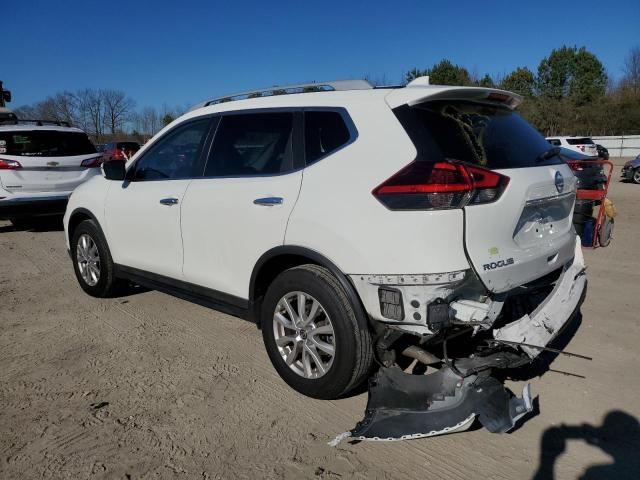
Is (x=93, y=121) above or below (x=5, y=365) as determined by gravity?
above

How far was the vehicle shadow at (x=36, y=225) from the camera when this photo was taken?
9.75m

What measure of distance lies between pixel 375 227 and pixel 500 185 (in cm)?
69

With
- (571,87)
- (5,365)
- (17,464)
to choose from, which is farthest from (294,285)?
(571,87)

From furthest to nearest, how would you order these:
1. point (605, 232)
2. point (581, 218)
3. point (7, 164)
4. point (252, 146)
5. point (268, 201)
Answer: point (7, 164) < point (581, 218) < point (605, 232) < point (252, 146) < point (268, 201)

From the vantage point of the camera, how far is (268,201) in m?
3.17

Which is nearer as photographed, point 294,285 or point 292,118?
point 294,285

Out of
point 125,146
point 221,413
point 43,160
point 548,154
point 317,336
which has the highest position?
point 125,146

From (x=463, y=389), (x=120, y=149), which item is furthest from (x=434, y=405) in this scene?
(x=120, y=149)

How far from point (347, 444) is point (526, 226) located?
5.17 ft

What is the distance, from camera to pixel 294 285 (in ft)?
9.95

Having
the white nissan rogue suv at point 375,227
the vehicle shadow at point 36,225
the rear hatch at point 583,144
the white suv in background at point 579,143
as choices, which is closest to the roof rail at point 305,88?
the white nissan rogue suv at point 375,227

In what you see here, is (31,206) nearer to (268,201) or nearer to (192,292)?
(192,292)

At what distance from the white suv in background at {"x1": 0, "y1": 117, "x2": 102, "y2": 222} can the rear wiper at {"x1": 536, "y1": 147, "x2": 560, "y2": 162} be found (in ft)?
26.9

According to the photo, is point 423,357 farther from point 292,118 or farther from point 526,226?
point 292,118
